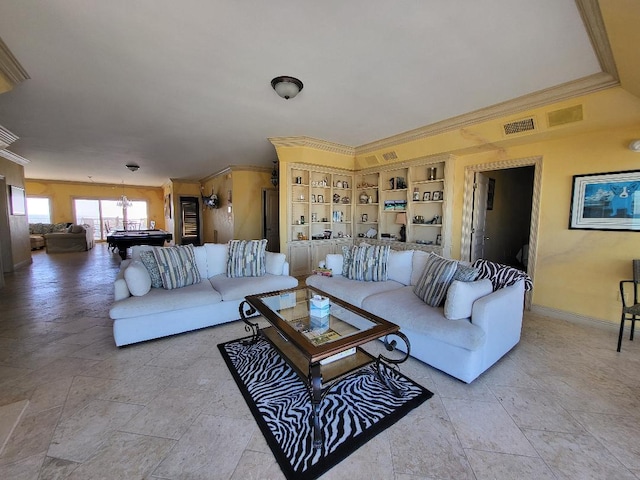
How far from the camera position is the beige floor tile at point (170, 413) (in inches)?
64.5

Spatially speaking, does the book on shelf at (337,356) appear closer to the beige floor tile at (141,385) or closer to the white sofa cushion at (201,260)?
the beige floor tile at (141,385)

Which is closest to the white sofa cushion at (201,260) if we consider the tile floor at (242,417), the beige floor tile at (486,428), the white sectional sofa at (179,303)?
the white sectional sofa at (179,303)

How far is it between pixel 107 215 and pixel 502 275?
1442 cm

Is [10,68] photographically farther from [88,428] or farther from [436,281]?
[436,281]

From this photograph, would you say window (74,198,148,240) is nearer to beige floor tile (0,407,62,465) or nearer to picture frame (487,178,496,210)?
beige floor tile (0,407,62,465)

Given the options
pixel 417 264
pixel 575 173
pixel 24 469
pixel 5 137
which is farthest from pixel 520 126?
pixel 5 137

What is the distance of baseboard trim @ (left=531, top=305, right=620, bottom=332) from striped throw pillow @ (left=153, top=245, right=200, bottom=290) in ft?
15.4

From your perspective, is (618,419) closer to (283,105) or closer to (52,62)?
(283,105)

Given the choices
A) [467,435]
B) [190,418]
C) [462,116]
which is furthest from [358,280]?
[462,116]

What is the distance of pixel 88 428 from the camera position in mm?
1646

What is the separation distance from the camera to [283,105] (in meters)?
3.32

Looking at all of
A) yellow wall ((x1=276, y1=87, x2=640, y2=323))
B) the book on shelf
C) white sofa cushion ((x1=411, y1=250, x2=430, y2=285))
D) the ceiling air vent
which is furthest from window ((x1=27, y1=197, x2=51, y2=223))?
yellow wall ((x1=276, y1=87, x2=640, y2=323))

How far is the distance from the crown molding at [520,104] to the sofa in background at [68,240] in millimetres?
10121

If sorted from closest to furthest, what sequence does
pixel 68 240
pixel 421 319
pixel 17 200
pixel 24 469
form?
pixel 24 469 → pixel 421 319 → pixel 17 200 → pixel 68 240
